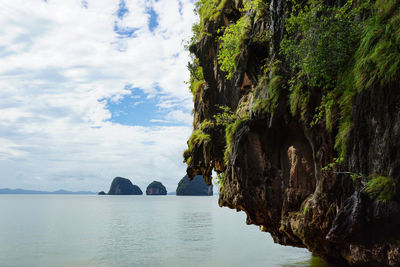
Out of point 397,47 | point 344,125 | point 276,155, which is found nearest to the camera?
point 397,47

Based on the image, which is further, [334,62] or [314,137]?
[314,137]

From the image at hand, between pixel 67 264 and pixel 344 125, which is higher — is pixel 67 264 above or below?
below

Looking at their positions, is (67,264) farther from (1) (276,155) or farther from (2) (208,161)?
(1) (276,155)

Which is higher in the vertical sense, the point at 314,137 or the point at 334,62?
the point at 334,62

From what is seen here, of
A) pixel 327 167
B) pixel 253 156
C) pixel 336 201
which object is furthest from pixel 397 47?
pixel 253 156

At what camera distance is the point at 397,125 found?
6.86 metres

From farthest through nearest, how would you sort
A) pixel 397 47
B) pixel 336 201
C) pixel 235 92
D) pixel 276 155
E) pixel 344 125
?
pixel 235 92
pixel 276 155
pixel 336 201
pixel 344 125
pixel 397 47

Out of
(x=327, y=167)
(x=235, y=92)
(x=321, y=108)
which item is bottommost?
(x=327, y=167)

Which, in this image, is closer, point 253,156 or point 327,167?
point 327,167

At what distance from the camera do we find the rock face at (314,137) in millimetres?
7102

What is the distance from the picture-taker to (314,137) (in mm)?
9914

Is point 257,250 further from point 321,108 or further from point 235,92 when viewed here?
point 321,108

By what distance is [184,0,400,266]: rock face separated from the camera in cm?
710

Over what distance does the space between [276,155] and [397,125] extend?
216 inches
